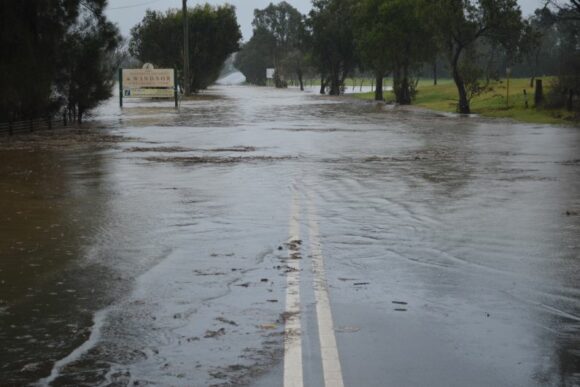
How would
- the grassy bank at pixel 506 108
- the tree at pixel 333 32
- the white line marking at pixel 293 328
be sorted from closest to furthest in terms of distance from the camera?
the white line marking at pixel 293 328 → the grassy bank at pixel 506 108 → the tree at pixel 333 32

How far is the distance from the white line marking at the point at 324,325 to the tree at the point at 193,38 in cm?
7071

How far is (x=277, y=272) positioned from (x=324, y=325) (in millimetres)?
1689

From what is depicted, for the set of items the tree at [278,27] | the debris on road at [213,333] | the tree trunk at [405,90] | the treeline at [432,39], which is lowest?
the debris on road at [213,333]

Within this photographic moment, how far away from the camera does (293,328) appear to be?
5676 mm

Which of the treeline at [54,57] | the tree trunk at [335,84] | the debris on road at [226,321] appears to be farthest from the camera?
the tree trunk at [335,84]

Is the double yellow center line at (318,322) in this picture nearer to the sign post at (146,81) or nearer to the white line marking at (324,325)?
the white line marking at (324,325)

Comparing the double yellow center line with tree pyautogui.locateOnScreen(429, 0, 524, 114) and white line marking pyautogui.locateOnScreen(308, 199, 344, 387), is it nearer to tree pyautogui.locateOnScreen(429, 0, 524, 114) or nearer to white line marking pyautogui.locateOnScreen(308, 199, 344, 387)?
white line marking pyautogui.locateOnScreen(308, 199, 344, 387)

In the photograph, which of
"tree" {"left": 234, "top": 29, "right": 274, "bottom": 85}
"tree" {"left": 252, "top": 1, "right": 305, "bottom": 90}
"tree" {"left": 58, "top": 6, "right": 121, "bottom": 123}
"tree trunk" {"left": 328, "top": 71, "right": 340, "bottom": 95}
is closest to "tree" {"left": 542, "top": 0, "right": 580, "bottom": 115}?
"tree" {"left": 58, "top": 6, "right": 121, "bottom": 123}

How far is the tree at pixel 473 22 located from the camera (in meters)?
41.5

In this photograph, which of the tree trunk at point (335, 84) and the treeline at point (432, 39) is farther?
the tree trunk at point (335, 84)

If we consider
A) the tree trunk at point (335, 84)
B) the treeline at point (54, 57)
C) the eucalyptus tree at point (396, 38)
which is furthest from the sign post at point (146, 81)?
the tree trunk at point (335, 84)

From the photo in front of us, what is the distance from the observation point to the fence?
86.2 ft

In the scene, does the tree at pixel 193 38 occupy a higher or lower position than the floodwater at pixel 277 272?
higher

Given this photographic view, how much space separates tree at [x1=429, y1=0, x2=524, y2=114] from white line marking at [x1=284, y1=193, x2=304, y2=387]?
3494 centimetres
